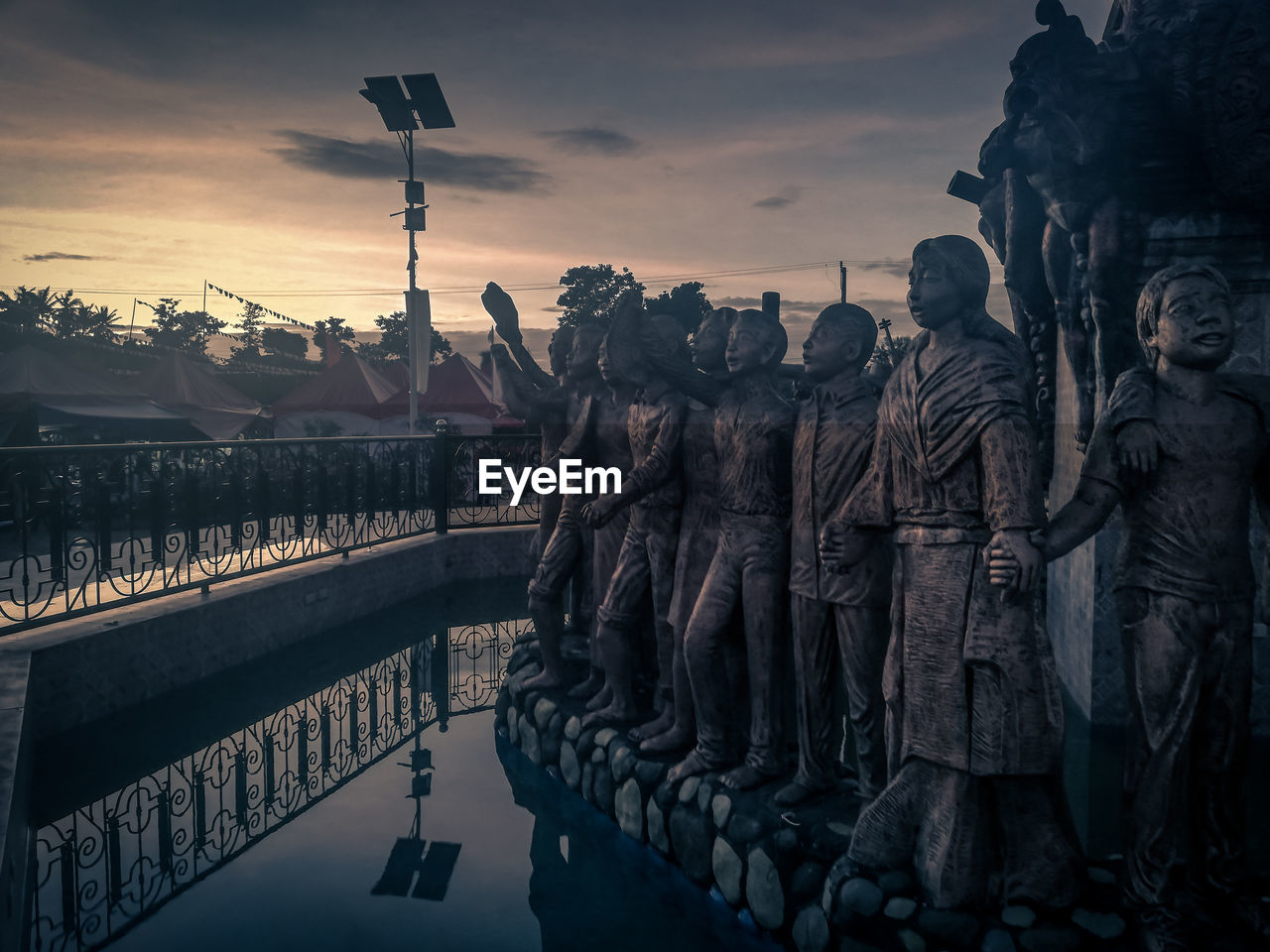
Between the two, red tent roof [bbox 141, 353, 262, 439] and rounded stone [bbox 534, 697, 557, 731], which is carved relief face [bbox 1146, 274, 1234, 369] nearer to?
rounded stone [bbox 534, 697, 557, 731]

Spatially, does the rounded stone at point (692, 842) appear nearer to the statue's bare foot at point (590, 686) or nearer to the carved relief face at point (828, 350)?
the statue's bare foot at point (590, 686)

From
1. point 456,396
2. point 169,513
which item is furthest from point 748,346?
point 456,396

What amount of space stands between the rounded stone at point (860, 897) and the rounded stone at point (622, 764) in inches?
58.6

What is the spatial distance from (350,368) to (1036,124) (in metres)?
17.6

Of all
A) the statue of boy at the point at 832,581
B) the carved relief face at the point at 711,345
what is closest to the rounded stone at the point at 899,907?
the statue of boy at the point at 832,581

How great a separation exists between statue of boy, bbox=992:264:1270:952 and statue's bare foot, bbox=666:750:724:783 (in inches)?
67.0

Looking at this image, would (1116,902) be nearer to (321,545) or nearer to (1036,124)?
(1036,124)

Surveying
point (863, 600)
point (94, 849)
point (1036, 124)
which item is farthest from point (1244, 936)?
point (94, 849)

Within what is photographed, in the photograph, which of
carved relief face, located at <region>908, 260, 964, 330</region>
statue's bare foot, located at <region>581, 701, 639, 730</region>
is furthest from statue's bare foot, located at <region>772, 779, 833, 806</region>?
carved relief face, located at <region>908, 260, 964, 330</region>

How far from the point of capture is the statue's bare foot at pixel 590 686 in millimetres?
5312

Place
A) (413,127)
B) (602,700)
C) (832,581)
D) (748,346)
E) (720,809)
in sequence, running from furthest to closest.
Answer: (413,127), (602,700), (748,346), (720,809), (832,581)

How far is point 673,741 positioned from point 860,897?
1489mm

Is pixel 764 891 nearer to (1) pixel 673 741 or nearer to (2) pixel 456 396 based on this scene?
(1) pixel 673 741

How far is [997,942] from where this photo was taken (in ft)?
8.95
